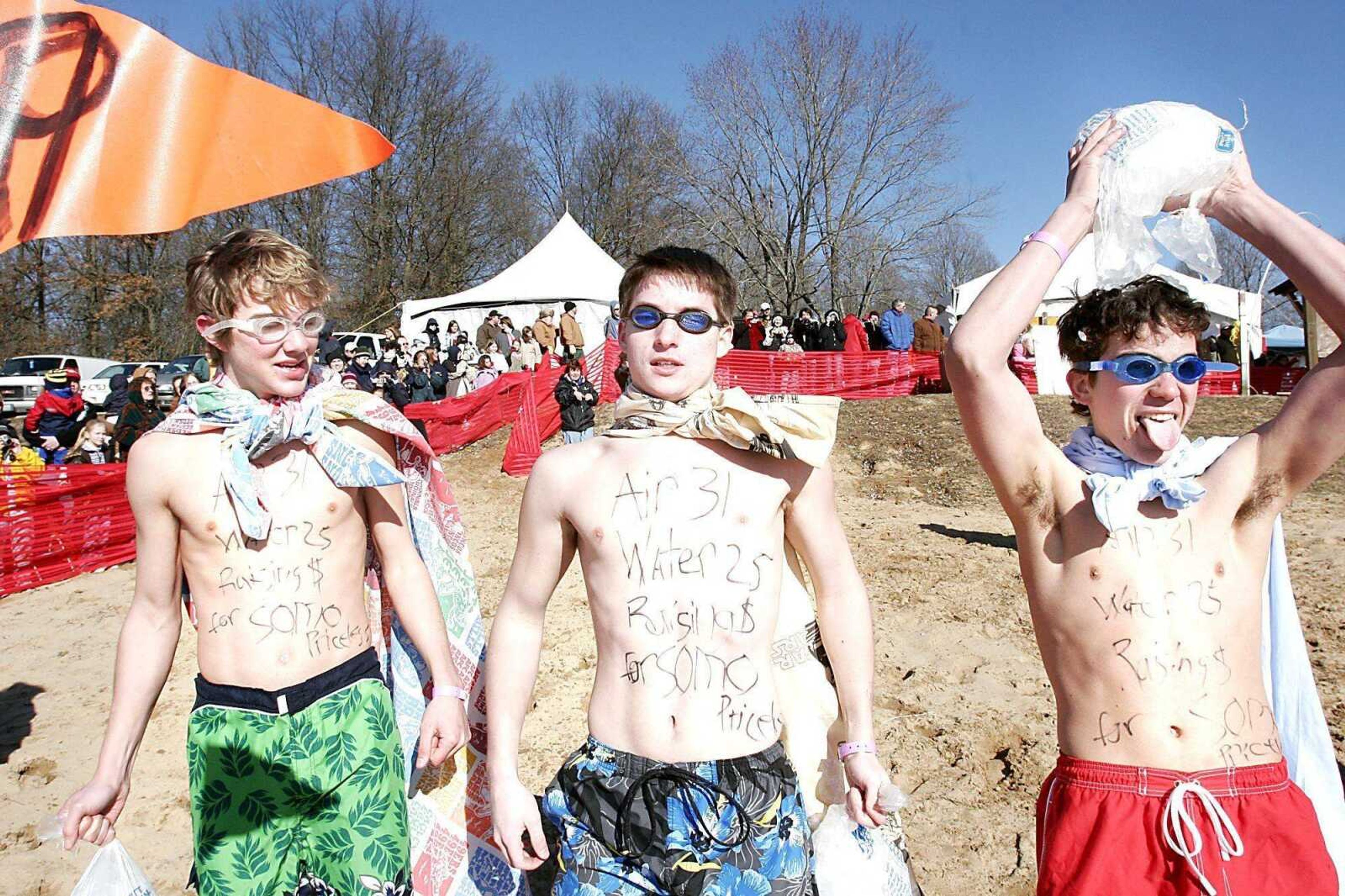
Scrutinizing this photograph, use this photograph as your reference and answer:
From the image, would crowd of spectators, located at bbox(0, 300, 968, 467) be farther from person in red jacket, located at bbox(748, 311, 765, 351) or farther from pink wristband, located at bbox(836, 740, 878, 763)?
Answer: pink wristband, located at bbox(836, 740, 878, 763)

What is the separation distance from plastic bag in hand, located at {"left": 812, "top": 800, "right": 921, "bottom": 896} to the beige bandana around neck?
873mm

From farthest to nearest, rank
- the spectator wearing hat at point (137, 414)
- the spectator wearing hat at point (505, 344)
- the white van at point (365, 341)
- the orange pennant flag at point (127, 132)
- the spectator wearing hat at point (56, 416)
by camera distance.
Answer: the white van at point (365, 341) → the spectator wearing hat at point (505, 344) → the spectator wearing hat at point (56, 416) → the spectator wearing hat at point (137, 414) → the orange pennant flag at point (127, 132)

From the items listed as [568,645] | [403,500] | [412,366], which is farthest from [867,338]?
[403,500]

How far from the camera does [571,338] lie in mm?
17391

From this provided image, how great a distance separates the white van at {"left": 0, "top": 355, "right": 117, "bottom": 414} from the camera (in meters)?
19.1

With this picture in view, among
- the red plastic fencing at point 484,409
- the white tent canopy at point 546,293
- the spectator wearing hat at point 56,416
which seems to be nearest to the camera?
the spectator wearing hat at point 56,416

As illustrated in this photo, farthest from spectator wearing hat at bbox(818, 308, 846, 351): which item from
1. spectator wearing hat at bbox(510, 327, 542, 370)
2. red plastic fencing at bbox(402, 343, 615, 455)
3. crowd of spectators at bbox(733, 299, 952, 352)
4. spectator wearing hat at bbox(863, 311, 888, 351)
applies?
spectator wearing hat at bbox(510, 327, 542, 370)

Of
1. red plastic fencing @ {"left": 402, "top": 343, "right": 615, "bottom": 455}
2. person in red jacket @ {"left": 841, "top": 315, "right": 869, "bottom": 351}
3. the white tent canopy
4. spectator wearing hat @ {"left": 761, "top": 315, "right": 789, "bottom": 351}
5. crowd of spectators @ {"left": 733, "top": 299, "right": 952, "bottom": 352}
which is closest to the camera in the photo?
red plastic fencing @ {"left": 402, "top": 343, "right": 615, "bottom": 455}

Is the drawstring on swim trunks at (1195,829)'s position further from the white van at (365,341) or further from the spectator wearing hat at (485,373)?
the white van at (365,341)

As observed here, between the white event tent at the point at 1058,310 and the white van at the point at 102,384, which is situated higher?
the white event tent at the point at 1058,310

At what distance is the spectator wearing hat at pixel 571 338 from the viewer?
57.0ft

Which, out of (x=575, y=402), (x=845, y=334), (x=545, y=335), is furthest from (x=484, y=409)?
(x=845, y=334)

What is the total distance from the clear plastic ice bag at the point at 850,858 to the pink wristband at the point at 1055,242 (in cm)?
131

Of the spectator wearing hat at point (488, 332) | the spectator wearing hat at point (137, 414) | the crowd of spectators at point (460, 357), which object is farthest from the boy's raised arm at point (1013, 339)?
the spectator wearing hat at point (488, 332)
